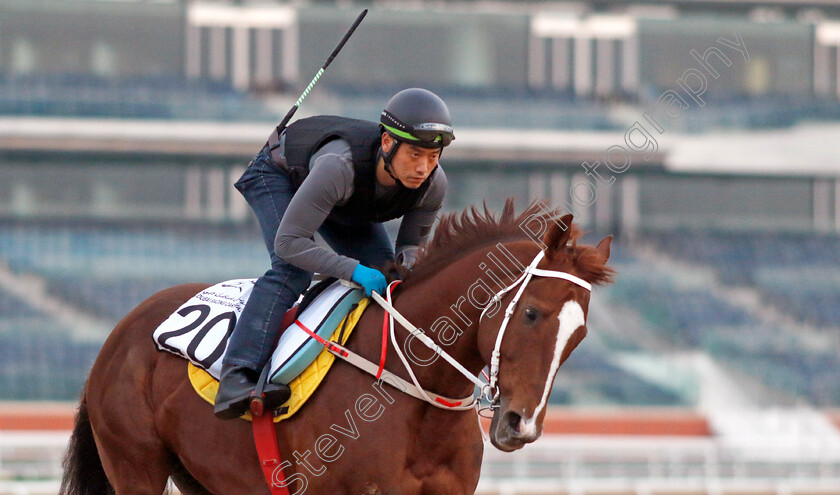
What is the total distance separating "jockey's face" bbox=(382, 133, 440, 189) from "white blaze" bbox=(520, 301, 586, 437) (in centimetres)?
71

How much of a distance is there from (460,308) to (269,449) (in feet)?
2.65

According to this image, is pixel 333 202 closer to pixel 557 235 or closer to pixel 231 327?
pixel 231 327

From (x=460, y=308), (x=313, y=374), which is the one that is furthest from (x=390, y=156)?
(x=313, y=374)

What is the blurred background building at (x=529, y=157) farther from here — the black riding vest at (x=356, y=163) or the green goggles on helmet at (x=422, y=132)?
the green goggles on helmet at (x=422, y=132)

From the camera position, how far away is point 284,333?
12.3ft

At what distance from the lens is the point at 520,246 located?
3.38m

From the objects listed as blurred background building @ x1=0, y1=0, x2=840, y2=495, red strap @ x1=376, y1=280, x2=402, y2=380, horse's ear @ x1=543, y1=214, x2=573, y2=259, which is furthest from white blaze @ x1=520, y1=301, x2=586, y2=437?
blurred background building @ x1=0, y1=0, x2=840, y2=495

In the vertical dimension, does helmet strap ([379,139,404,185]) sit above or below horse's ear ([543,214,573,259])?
above

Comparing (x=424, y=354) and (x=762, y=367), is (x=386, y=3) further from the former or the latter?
(x=424, y=354)

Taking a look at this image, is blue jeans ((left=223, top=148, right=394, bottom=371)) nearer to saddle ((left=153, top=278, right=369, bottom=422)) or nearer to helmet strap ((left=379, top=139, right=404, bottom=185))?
saddle ((left=153, top=278, right=369, bottom=422))

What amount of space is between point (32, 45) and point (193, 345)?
61.3ft

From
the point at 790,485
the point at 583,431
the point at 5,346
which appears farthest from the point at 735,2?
the point at 5,346

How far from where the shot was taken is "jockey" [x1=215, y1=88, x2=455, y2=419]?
139 inches

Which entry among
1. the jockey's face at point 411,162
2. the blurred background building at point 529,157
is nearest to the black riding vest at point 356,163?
the jockey's face at point 411,162
